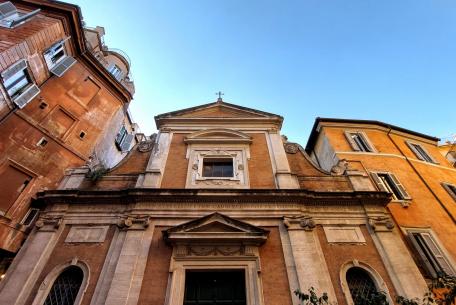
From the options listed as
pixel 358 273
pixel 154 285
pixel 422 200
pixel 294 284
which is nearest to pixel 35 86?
pixel 154 285

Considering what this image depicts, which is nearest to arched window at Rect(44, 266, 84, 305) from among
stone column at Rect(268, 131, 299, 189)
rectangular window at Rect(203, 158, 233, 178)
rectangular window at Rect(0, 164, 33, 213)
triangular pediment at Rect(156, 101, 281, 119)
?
rectangular window at Rect(0, 164, 33, 213)

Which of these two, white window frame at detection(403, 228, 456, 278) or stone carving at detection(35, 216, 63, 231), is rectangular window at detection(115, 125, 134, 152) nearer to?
stone carving at detection(35, 216, 63, 231)

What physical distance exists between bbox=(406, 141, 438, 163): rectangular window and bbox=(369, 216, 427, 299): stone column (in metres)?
6.54

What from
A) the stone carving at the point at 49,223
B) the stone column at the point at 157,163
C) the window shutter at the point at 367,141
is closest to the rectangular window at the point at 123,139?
the stone column at the point at 157,163

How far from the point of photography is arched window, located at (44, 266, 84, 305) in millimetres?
8719

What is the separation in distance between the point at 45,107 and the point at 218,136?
31.5 ft

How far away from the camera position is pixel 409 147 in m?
15.7

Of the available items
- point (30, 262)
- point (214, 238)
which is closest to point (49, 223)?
point (30, 262)

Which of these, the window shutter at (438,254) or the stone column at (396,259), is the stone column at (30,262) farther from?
the window shutter at (438,254)

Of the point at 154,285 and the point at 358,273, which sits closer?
the point at 154,285

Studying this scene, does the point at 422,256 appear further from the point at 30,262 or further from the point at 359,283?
the point at 30,262

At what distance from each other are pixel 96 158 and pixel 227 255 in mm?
11738

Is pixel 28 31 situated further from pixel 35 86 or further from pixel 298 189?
pixel 298 189

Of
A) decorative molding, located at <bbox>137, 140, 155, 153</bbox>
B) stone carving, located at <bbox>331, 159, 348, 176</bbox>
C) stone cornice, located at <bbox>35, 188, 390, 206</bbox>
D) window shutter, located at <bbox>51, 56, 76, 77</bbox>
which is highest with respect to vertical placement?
window shutter, located at <bbox>51, 56, 76, 77</bbox>
